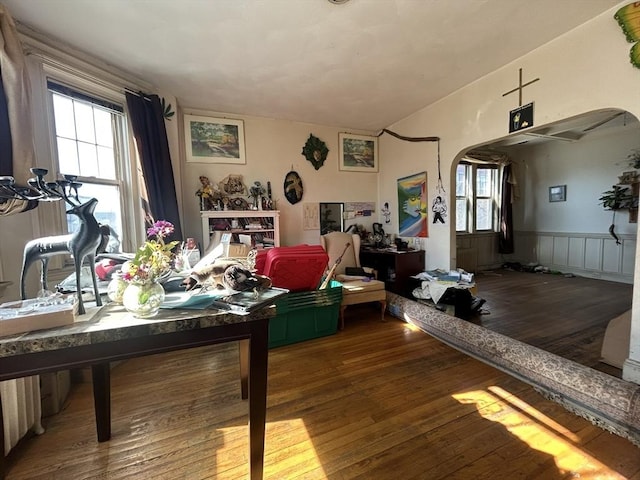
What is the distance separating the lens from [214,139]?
3641mm

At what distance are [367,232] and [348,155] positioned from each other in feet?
4.42

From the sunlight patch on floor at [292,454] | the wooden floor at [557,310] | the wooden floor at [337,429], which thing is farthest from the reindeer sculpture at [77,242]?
the wooden floor at [557,310]

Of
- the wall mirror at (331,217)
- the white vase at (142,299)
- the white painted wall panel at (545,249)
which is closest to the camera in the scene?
the white vase at (142,299)

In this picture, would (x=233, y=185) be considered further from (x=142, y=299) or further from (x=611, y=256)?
(x=611, y=256)

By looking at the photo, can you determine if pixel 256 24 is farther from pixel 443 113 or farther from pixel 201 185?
pixel 443 113

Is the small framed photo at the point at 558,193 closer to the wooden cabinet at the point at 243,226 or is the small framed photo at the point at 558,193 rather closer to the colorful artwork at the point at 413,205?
the colorful artwork at the point at 413,205

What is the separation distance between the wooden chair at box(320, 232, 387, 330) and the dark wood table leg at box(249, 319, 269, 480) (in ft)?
6.14

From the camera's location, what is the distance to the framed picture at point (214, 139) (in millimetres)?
3533

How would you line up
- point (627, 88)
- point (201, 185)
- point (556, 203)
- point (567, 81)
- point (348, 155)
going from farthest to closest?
point (556, 203) → point (348, 155) → point (201, 185) → point (567, 81) → point (627, 88)

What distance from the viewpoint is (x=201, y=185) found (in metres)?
3.63

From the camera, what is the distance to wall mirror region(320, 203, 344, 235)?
14.4 ft

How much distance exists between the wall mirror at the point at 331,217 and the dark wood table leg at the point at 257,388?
132 inches

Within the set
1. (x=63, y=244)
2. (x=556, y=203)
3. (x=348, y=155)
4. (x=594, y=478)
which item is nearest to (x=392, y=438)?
(x=594, y=478)

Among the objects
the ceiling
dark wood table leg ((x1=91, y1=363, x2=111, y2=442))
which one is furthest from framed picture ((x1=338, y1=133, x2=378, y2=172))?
dark wood table leg ((x1=91, y1=363, x2=111, y2=442))
